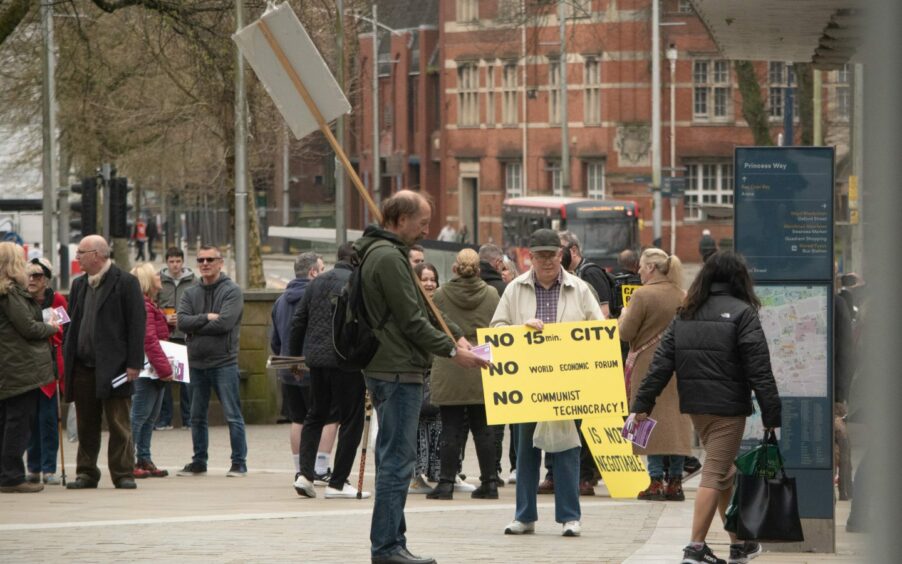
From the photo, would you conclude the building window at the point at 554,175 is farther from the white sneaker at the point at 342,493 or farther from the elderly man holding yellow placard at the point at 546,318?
the elderly man holding yellow placard at the point at 546,318

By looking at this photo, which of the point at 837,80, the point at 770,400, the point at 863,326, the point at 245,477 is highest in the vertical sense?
the point at 837,80

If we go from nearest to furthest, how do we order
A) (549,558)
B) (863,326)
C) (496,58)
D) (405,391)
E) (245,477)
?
(863,326) < (405,391) < (549,558) < (245,477) < (496,58)

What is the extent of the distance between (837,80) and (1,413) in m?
50.0

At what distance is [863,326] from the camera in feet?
4.43

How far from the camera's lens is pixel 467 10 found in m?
76.7

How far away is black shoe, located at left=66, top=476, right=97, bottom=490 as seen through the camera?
40.5 ft

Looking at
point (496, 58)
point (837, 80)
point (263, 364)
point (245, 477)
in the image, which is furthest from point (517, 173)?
point (245, 477)

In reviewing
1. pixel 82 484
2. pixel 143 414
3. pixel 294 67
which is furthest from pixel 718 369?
pixel 143 414

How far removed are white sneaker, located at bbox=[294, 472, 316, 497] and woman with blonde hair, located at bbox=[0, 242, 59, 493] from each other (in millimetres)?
2025

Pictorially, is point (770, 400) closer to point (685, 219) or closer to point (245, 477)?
point (245, 477)

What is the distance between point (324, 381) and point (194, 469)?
2588 mm

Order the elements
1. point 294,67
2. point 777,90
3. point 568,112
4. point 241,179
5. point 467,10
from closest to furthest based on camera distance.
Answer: point 294,67, point 241,179, point 777,90, point 568,112, point 467,10

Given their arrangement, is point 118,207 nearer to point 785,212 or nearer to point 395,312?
point 785,212

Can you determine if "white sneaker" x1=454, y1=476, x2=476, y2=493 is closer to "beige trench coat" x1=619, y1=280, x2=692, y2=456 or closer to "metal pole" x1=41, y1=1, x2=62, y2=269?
"beige trench coat" x1=619, y1=280, x2=692, y2=456
